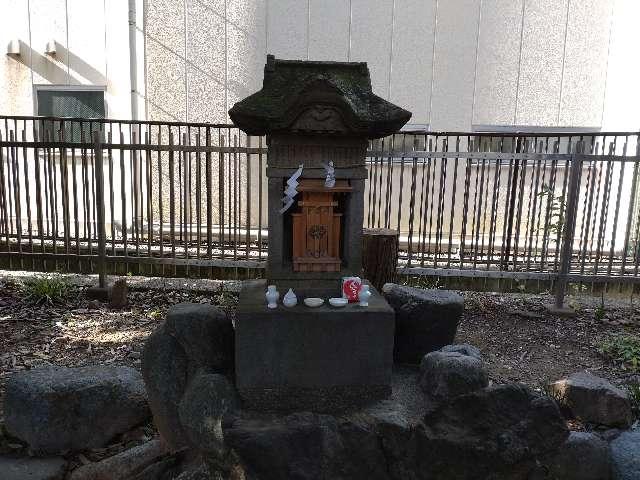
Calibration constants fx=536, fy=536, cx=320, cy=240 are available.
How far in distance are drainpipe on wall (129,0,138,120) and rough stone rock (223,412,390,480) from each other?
21.5ft

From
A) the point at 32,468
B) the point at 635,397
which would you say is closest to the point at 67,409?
the point at 32,468

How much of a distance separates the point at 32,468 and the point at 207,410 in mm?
1404

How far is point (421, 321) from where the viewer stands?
4.07m

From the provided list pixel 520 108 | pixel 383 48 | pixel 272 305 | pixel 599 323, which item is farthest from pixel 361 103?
pixel 520 108

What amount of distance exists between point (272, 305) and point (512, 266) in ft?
16.7

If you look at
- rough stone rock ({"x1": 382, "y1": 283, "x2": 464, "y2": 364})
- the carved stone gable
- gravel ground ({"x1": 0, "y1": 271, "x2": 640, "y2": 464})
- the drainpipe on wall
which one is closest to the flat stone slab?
gravel ground ({"x1": 0, "y1": 271, "x2": 640, "y2": 464})

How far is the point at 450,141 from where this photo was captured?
8680 millimetres

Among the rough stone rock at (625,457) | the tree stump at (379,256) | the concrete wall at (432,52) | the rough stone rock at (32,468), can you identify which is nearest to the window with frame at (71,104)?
the concrete wall at (432,52)

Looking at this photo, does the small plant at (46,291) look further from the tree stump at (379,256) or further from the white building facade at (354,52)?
the tree stump at (379,256)

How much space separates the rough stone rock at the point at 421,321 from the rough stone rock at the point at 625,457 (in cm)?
131

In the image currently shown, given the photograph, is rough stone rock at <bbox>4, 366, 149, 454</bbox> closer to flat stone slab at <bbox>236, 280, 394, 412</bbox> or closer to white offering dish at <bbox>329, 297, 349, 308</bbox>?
flat stone slab at <bbox>236, 280, 394, 412</bbox>

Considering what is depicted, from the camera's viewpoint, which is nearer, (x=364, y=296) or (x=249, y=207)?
(x=364, y=296)

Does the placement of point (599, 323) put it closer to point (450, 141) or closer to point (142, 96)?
point (450, 141)

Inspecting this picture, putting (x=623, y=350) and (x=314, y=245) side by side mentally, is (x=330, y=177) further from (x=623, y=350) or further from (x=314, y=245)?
(x=623, y=350)
